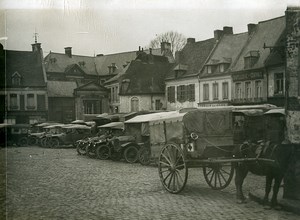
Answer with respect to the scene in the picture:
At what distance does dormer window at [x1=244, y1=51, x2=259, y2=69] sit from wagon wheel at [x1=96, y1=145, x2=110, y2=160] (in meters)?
7.59

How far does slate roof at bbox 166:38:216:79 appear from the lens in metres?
29.1

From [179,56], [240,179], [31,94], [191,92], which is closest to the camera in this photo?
[240,179]

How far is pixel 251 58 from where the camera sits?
54.4ft

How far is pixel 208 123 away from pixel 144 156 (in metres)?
6.77

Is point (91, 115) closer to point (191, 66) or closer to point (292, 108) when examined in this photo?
point (292, 108)

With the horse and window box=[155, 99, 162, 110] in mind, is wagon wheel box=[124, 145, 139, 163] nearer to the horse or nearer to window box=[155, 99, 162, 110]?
window box=[155, 99, 162, 110]

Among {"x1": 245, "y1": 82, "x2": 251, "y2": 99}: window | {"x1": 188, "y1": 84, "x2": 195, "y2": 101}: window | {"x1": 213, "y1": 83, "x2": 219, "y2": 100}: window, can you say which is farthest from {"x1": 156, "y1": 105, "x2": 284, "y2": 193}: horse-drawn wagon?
{"x1": 188, "y1": 84, "x2": 195, "y2": 101}: window

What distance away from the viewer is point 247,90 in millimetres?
16078

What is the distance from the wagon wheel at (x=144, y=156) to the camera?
15151 mm

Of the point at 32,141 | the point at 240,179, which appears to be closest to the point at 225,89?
the point at 240,179

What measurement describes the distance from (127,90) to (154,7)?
7.93 meters

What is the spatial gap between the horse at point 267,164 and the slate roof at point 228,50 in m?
11.5

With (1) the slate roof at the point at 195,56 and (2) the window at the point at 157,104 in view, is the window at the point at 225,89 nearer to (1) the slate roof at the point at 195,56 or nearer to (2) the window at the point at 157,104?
(2) the window at the point at 157,104

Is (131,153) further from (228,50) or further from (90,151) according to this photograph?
(228,50)
